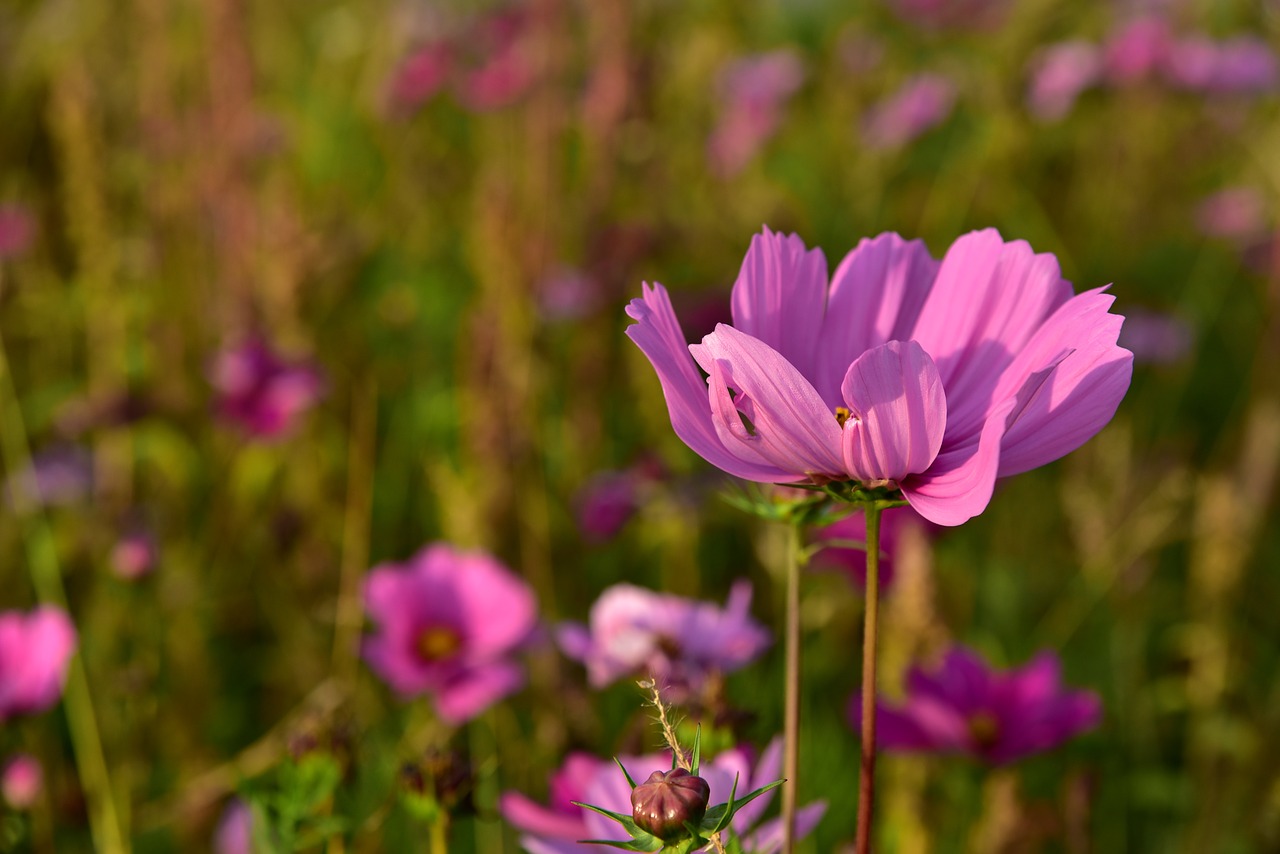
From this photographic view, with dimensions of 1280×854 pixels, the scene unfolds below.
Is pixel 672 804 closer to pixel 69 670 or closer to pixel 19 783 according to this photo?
pixel 19 783

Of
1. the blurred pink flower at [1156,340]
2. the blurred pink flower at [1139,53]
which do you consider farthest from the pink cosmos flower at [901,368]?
the blurred pink flower at [1139,53]

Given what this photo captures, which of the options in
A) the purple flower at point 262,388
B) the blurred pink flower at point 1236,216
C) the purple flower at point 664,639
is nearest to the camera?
the purple flower at point 664,639

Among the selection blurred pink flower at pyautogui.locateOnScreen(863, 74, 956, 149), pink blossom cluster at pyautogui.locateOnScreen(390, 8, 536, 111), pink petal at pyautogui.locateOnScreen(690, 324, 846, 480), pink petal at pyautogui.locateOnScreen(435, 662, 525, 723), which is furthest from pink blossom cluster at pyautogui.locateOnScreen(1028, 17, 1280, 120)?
pink petal at pyautogui.locateOnScreen(690, 324, 846, 480)

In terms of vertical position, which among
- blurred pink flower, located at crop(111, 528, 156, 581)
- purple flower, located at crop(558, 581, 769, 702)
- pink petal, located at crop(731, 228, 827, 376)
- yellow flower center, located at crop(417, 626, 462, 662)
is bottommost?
yellow flower center, located at crop(417, 626, 462, 662)

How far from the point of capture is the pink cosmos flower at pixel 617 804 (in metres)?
0.41

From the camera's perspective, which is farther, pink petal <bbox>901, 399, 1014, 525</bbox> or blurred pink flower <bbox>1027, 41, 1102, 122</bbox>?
blurred pink flower <bbox>1027, 41, 1102, 122</bbox>

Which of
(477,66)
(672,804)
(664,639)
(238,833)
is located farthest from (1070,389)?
(477,66)

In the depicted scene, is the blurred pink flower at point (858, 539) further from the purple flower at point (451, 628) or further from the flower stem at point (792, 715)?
the flower stem at point (792, 715)

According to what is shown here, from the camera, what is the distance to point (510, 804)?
491 millimetres

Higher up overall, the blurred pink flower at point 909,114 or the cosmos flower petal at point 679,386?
the cosmos flower petal at point 679,386

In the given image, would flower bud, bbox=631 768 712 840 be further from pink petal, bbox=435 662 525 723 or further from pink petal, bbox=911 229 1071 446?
pink petal, bbox=435 662 525 723

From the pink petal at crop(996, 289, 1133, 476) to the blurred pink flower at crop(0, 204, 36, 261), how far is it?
4.14ft

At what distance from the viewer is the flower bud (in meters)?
0.32

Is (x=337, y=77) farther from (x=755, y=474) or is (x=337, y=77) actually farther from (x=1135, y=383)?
(x=755, y=474)
